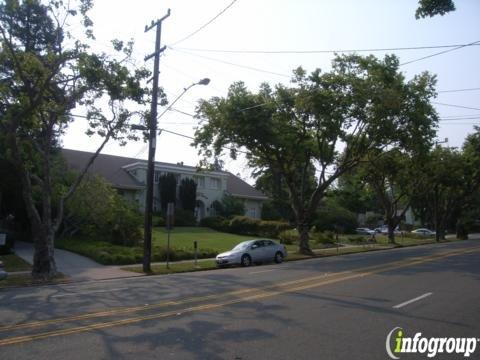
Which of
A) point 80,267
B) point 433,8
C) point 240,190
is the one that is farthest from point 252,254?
point 240,190

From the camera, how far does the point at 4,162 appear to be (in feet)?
103

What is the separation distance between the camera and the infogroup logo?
7.70 m

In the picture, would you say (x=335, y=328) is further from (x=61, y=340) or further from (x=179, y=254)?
(x=179, y=254)

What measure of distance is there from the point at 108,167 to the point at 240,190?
17369mm

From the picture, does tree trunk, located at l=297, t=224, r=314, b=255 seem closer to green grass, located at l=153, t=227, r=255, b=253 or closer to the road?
green grass, located at l=153, t=227, r=255, b=253

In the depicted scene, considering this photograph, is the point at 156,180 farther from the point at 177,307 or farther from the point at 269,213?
the point at 177,307

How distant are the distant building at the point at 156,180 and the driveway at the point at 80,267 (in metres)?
14.0

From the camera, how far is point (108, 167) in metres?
49.0

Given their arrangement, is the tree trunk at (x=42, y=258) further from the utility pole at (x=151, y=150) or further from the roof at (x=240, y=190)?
the roof at (x=240, y=190)

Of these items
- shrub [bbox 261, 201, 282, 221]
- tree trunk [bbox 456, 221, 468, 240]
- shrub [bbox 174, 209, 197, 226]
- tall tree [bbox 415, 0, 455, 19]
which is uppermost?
tall tree [bbox 415, 0, 455, 19]

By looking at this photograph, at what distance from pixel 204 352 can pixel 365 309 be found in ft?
15.6

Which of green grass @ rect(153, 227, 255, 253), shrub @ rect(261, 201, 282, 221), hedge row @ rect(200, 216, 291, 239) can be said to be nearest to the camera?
green grass @ rect(153, 227, 255, 253)

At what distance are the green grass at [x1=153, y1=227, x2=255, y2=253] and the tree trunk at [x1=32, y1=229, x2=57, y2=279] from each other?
35.8 ft

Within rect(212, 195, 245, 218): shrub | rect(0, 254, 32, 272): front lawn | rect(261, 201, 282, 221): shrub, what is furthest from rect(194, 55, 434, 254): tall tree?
rect(261, 201, 282, 221): shrub
